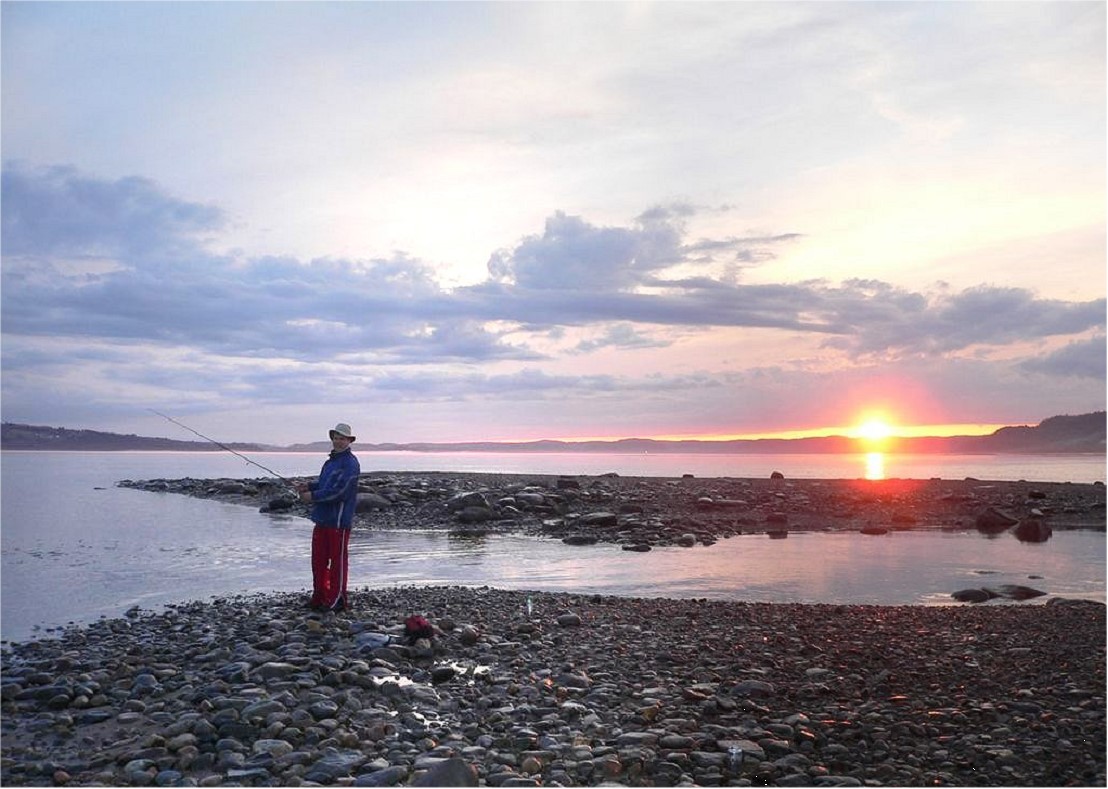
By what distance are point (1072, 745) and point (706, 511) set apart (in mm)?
26820

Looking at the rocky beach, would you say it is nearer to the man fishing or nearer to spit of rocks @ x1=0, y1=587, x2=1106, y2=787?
spit of rocks @ x1=0, y1=587, x2=1106, y2=787

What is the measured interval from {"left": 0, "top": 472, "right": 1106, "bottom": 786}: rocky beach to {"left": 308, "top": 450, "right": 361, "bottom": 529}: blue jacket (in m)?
1.42

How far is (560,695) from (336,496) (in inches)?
203

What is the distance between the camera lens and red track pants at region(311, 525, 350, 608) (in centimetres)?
1201

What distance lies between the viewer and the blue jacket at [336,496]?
12.0 m

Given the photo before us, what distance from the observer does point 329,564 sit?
12.3m

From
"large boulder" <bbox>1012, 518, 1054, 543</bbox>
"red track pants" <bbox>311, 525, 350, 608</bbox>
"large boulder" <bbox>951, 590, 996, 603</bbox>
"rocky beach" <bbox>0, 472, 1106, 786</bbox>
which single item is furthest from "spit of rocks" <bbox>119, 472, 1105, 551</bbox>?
"red track pants" <bbox>311, 525, 350, 608</bbox>

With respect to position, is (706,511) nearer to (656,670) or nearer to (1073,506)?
(1073,506)

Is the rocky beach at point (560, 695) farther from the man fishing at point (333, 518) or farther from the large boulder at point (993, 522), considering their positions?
the large boulder at point (993, 522)

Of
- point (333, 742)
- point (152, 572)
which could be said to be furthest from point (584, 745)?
point (152, 572)

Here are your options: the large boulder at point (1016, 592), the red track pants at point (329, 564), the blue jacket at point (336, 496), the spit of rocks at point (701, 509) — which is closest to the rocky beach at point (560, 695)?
the red track pants at point (329, 564)

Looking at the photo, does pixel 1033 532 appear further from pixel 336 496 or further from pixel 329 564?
pixel 336 496

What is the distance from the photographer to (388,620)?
1149 cm

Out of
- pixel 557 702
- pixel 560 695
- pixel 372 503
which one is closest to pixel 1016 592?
pixel 560 695
